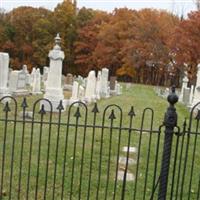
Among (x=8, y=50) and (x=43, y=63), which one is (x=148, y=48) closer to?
(x=43, y=63)

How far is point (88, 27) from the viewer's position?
184 feet

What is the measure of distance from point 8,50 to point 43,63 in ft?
18.0

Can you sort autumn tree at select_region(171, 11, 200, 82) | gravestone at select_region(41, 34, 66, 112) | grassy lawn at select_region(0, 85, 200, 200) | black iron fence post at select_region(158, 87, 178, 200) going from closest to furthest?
1. black iron fence post at select_region(158, 87, 178, 200)
2. grassy lawn at select_region(0, 85, 200, 200)
3. gravestone at select_region(41, 34, 66, 112)
4. autumn tree at select_region(171, 11, 200, 82)

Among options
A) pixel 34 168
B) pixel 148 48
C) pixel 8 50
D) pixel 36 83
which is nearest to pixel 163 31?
pixel 148 48

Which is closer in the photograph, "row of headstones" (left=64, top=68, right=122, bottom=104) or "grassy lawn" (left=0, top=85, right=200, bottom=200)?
"grassy lawn" (left=0, top=85, right=200, bottom=200)

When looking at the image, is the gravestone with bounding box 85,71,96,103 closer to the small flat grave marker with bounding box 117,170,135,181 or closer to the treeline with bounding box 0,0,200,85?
the small flat grave marker with bounding box 117,170,135,181

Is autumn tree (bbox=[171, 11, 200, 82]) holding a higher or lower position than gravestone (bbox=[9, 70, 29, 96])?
higher

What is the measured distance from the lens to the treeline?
5050cm

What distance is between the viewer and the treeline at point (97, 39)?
50500mm

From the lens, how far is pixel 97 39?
55125mm

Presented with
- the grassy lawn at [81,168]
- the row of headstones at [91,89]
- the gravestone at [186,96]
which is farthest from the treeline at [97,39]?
the grassy lawn at [81,168]

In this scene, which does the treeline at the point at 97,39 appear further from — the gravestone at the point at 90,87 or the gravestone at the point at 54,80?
the gravestone at the point at 54,80

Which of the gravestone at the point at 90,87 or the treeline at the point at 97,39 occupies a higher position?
the treeline at the point at 97,39

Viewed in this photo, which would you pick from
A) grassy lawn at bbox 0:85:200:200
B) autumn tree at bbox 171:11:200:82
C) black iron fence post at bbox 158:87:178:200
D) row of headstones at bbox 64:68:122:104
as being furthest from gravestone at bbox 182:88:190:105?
black iron fence post at bbox 158:87:178:200
